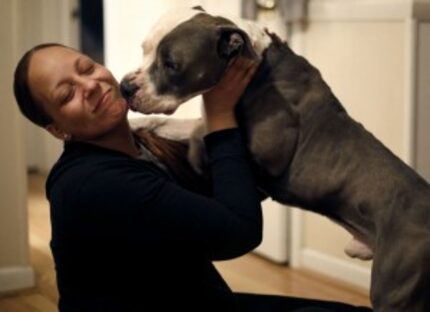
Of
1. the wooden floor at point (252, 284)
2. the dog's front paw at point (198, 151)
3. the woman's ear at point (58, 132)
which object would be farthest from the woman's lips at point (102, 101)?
the wooden floor at point (252, 284)

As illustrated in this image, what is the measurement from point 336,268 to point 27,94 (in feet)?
7.51

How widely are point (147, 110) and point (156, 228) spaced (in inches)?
12.3

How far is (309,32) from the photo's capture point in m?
3.42

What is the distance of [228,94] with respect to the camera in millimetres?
1559

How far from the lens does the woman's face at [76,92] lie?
148cm

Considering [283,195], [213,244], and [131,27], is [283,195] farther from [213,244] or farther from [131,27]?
[131,27]

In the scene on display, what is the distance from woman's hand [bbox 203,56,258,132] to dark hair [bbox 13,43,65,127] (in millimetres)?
326

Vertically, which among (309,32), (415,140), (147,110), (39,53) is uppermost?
(39,53)

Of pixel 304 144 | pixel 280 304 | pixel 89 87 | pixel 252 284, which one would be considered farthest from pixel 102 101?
pixel 252 284

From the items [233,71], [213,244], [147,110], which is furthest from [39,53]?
[213,244]

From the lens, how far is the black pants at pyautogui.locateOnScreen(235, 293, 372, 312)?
5.42 feet

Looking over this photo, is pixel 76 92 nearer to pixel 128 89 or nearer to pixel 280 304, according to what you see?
pixel 128 89

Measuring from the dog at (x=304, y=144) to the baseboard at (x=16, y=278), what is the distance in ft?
6.72

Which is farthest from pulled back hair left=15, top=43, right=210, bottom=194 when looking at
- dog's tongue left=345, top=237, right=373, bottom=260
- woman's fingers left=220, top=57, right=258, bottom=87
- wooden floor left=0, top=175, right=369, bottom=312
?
wooden floor left=0, top=175, right=369, bottom=312
